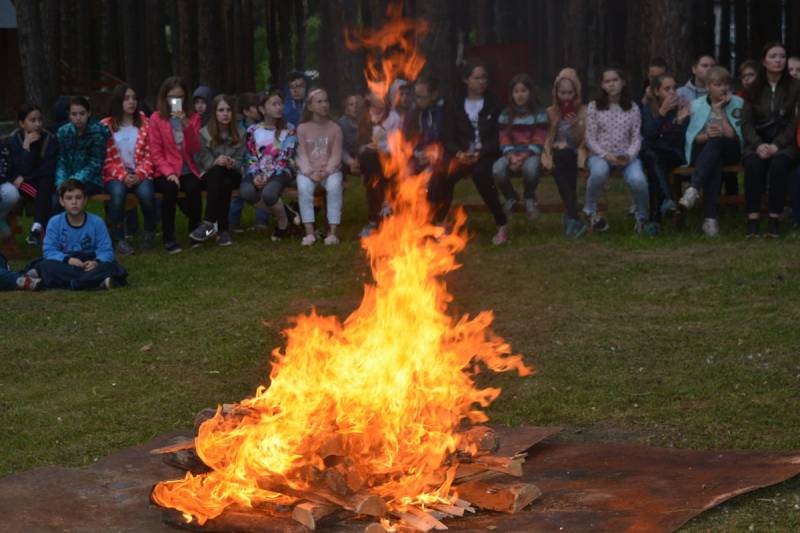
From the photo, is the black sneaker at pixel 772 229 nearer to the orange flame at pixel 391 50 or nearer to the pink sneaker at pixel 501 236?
the pink sneaker at pixel 501 236

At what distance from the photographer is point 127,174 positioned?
548 inches

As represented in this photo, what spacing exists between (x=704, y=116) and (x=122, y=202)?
19.6ft

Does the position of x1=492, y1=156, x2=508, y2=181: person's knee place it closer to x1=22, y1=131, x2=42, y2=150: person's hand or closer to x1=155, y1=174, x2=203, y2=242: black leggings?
x1=155, y1=174, x2=203, y2=242: black leggings

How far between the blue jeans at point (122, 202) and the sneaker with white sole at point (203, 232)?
434 mm

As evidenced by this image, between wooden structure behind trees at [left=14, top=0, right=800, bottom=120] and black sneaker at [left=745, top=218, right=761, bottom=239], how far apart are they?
567cm

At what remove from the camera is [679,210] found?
13.7 meters

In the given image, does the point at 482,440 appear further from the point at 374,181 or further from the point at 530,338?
the point at 374,181

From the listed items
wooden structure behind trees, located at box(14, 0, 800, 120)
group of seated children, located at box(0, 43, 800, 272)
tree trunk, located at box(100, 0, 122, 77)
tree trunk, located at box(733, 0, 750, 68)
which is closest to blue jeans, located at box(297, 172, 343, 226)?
group of seated children, located at box(0, 43, 800, 272)

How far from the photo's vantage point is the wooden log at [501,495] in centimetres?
554

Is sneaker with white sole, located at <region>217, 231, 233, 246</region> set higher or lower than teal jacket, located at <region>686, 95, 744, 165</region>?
lower

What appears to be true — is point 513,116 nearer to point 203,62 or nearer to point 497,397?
point 497,397

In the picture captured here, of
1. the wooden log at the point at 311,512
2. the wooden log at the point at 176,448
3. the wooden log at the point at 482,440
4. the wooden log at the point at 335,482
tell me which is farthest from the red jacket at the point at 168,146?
the wooden log at the point at 311,512

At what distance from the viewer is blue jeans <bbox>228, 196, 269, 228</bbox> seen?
1489cm

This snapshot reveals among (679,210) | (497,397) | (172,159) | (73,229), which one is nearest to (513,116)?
(679,210)
